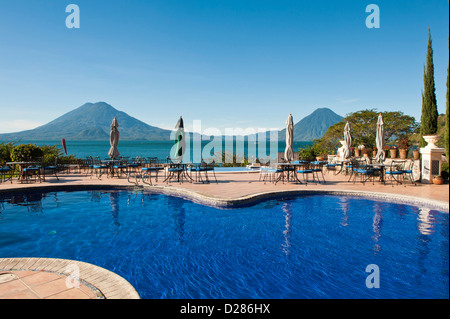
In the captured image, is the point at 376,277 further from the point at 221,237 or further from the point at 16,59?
the point at 16,59

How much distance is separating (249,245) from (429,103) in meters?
13.5

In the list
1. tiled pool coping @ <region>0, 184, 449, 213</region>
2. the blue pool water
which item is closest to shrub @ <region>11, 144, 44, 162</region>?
tiled pool coping @ <region>0, 184, 449, 213</region>

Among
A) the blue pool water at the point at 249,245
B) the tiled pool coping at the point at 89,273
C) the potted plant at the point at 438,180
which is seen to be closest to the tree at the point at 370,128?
the potted plant at the point at 438,180

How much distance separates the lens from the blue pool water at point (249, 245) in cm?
309

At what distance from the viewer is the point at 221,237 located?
4.68m

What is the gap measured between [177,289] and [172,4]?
15.0m

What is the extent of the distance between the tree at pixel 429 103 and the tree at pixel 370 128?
6.52 meters

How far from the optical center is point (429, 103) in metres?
12.5

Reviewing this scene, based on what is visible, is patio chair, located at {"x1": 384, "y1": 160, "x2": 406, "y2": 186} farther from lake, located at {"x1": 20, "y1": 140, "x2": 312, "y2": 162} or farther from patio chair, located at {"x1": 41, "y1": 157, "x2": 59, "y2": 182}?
patio chair, located at {"x1": 41, "y1": 157, "x2": 59, "y2": 182}

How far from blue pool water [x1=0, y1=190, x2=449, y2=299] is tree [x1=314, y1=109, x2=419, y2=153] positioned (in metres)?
15.7

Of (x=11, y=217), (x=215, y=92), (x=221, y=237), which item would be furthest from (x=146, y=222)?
(x=215, y=92)

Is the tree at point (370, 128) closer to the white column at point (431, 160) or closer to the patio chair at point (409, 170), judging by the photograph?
the patio chair at point (409, 170)

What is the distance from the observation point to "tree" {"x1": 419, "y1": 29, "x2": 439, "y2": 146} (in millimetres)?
12383

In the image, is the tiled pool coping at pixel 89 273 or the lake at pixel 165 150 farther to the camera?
the lake at pixel 165 150
